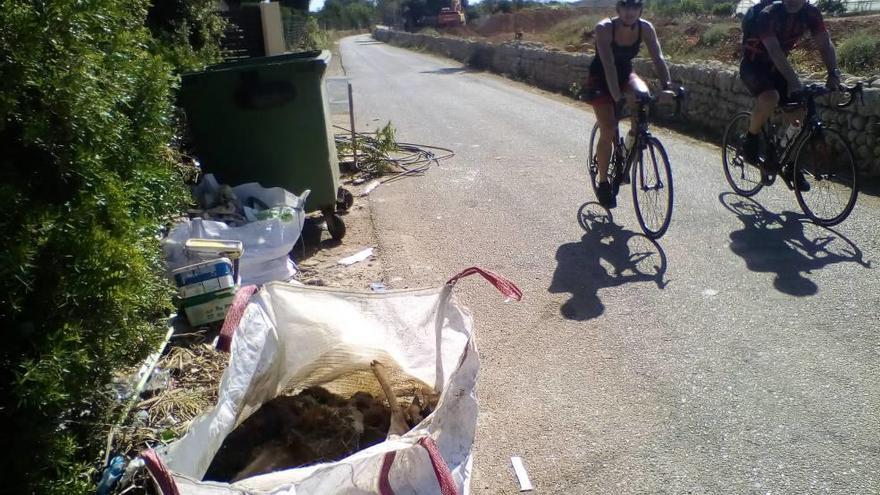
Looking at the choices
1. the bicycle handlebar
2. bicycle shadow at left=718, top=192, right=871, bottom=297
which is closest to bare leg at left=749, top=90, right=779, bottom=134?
bicycle shadow at left=718, top=192, right=871, bottom=297

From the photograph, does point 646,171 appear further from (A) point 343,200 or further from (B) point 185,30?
(B) point 185,30

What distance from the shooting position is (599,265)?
5.60m

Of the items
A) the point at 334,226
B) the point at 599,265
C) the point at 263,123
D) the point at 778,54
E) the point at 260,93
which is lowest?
the point at 599,265

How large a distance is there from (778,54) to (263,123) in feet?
13.7

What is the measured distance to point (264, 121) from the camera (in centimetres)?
592

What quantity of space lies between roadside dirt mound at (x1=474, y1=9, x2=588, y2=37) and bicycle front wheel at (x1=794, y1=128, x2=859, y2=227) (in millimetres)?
43895

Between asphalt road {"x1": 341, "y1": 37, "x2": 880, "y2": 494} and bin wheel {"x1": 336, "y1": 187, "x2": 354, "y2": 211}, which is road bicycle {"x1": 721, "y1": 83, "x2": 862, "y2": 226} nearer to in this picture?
asphalt road {"x1": 341, "y1": 37, "x2": 880, "y2": 494}

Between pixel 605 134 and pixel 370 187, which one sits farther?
pixel 370 187

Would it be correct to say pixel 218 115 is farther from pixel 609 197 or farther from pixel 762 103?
pixel 762 103

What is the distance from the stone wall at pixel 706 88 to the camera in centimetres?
764

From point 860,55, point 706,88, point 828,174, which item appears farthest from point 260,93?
point 860,55

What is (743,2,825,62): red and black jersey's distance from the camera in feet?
19.8

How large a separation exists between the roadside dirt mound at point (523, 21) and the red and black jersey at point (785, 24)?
43.6 metres

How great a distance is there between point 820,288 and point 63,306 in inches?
180
